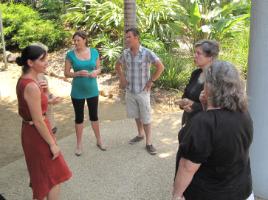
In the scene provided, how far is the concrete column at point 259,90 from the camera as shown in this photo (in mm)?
4039

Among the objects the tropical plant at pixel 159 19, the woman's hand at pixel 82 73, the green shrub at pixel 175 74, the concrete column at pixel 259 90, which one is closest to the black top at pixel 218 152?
the concrete column at pixel 259 90

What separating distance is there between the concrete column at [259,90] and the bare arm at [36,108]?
2.14m

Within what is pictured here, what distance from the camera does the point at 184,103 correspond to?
4.10 meters

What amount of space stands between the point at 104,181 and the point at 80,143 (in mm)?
989

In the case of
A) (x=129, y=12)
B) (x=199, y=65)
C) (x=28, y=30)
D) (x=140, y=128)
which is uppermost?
(x=129, y=12)

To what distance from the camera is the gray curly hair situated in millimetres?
2670

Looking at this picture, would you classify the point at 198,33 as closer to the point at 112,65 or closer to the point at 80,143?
the point at 112,65

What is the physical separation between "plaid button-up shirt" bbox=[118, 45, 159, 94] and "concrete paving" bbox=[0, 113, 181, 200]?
0.94m

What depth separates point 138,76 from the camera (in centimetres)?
555

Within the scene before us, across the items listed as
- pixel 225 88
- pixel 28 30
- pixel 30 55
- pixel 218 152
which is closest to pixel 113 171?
pixel 30 55

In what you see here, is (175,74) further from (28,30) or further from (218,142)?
(218,142)

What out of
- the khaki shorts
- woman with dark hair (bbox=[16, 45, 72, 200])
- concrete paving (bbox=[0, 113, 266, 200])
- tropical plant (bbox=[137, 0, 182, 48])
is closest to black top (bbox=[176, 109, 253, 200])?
woman with dark hair (bbox=[16, 45, 72, 200])

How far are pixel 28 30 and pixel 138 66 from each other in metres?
7.29

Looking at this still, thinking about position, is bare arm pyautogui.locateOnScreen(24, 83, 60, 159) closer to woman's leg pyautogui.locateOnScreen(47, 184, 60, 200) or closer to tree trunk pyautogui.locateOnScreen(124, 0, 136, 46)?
woman's leg pyautogui.locateOnScreen(47, 184, 60, 200)
